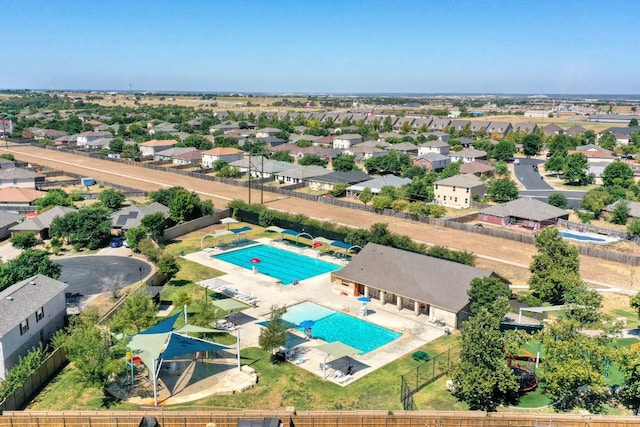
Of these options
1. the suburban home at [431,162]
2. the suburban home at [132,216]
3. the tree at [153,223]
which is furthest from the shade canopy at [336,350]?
Result: the suburban home at [431,162]

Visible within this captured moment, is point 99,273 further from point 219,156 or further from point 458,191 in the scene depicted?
point 219,156

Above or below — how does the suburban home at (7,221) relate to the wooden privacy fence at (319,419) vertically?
below

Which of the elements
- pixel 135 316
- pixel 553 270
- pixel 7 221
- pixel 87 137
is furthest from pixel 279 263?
pixel 87 137

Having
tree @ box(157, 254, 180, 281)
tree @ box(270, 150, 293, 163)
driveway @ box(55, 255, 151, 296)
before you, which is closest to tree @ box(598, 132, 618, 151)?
tree @ box(270, 150, 293, 163)

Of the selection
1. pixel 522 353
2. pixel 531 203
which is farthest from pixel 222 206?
pixel 522 353

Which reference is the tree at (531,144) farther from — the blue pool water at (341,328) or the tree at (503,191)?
the blue pool water at (341,328)

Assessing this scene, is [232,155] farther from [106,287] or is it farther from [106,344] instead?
[106,344]
